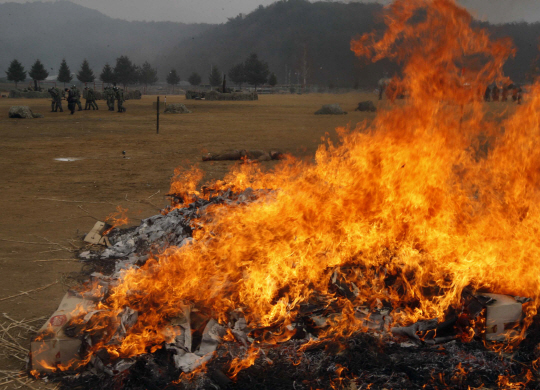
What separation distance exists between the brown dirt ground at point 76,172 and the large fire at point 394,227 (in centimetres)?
162

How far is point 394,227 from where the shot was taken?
16.5ft

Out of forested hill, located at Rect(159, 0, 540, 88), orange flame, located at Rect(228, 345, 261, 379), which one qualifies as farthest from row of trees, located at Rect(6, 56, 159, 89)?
orange flame, located at Rect(228, 345, 261, 379)

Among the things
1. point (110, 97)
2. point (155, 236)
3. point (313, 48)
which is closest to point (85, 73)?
point (110, 97)

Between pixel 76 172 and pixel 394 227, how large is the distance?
976 centimetres

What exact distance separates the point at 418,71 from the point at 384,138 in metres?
1.06

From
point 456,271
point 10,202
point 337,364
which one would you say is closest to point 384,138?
point 456,271

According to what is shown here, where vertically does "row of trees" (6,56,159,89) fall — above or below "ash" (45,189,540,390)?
above

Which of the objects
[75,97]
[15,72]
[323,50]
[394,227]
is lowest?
[394,227]

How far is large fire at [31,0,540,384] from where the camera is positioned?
424 cm

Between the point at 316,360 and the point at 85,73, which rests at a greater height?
the point at 85,73

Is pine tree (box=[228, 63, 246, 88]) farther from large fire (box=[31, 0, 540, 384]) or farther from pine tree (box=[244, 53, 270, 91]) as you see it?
large fire (box=[31, 0, 540, 384])

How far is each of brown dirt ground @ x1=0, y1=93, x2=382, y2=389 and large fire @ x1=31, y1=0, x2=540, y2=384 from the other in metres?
1.62

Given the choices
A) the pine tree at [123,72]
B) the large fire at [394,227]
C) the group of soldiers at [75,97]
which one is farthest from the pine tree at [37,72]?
the large fire at [394,227]

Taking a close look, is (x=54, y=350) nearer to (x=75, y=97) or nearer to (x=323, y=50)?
(x=75, y=97)
